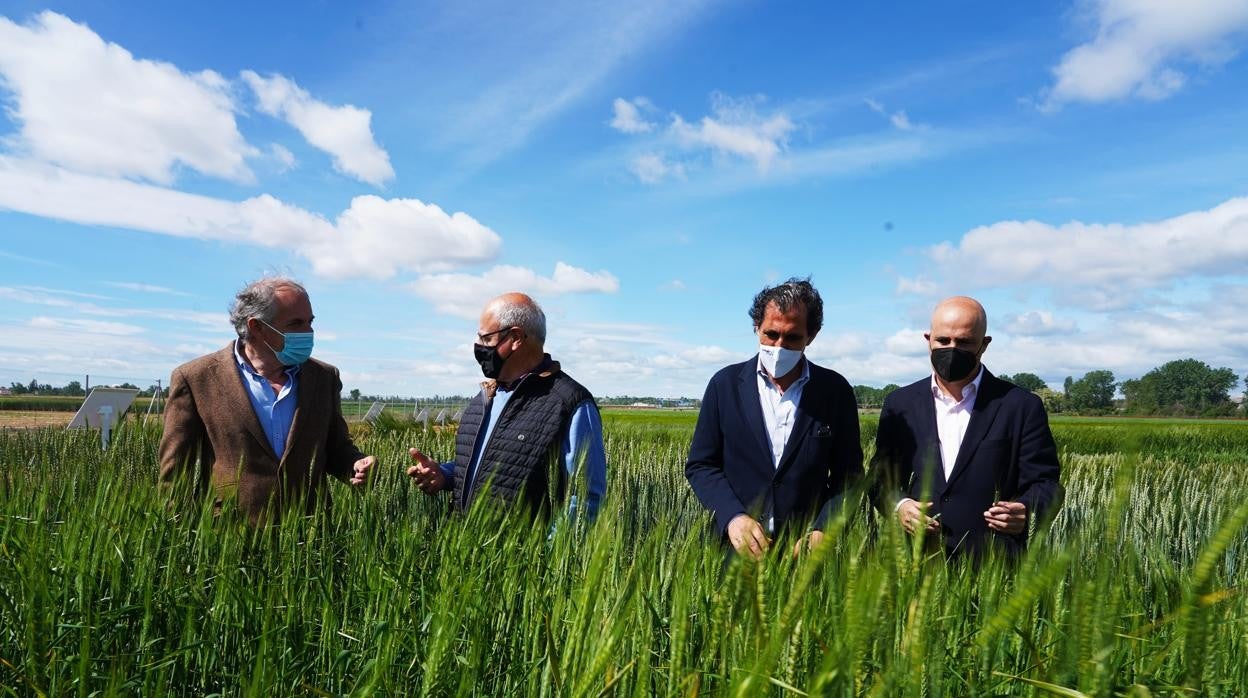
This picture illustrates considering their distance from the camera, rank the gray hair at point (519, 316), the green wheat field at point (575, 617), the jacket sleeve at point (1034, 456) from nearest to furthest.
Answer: the green wheat field at point (575, 617)
the jacket sleeve at point (1034, 456)
the gray hair at point (519, 316)

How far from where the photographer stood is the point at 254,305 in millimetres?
3396

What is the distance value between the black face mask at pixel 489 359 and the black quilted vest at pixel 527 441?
0.12 meters

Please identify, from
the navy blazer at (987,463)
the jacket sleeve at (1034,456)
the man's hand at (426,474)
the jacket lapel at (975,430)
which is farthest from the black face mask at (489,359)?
the jacket sleeve at (1034,456)

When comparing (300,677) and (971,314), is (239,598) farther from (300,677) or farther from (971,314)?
(971,314)

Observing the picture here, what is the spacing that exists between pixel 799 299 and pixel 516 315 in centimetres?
116

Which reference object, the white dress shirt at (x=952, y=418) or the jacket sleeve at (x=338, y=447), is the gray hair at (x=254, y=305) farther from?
the white dress shirt at (x=952, y=418)

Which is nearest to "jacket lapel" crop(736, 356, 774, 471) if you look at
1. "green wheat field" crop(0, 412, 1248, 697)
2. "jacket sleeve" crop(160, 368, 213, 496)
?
"green wheat field" crop(0, 412, 1248, 697)

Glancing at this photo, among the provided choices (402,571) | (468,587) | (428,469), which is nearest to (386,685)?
(468,587)

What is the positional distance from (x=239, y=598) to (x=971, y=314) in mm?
2840

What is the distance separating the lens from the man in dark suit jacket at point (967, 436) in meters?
3.20

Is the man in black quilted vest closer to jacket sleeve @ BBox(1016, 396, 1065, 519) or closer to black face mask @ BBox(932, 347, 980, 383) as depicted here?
black face mask @ BBox(932, 347, 980, 383)

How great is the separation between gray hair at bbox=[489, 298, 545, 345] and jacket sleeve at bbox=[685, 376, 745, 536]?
30.3 inches

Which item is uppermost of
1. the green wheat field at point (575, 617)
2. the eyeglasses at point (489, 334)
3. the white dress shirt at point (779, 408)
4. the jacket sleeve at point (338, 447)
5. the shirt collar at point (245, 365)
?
the eyeglasses at point (489, 334)

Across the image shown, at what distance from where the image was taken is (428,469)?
3336mm
